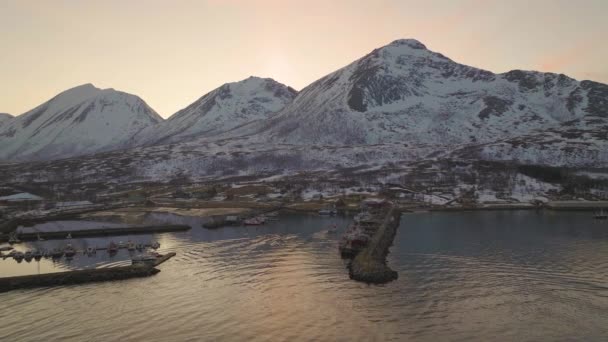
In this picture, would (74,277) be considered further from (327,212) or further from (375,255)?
(327,212)

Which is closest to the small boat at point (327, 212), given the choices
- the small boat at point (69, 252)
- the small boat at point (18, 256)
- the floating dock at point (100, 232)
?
the floating dock at point (100, 232)

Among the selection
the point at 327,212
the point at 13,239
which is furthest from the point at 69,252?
the point at 327,212

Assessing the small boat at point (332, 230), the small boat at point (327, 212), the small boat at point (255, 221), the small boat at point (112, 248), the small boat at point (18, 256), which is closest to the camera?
the small boat at point (18, 256)

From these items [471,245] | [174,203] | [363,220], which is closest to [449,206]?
[363,220]

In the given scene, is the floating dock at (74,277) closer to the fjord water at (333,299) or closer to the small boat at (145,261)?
the fjord water at (333,299)

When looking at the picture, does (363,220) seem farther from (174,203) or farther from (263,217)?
(174,203)

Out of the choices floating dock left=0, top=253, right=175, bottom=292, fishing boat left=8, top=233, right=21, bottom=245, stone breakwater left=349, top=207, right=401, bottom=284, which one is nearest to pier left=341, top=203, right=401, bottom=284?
stone breakwater left=349, top=207, right=401, bottom=284

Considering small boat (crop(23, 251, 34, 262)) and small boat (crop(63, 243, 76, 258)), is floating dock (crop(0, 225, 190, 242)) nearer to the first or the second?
small boat (crop(23, 251, 34, 262))
